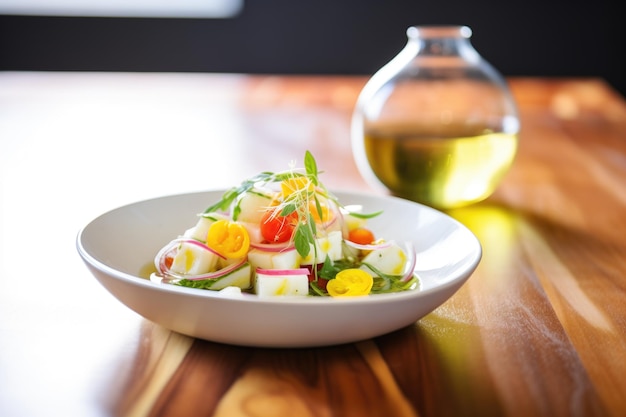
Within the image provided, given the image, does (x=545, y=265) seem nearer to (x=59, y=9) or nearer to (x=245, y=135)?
(x=245, y=135)

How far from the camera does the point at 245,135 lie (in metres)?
2.11

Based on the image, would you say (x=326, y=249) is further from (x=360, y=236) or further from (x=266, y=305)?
(x=266, y=305)

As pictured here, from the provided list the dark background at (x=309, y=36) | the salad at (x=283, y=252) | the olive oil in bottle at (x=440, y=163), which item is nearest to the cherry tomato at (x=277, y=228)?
the salad at (x=283, y=252)

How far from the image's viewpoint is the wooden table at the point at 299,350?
2.64ft

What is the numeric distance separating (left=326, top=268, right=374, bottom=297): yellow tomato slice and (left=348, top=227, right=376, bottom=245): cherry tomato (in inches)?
5.0

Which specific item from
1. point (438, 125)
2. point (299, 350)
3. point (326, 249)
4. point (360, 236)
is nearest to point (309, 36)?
point (438, 125)

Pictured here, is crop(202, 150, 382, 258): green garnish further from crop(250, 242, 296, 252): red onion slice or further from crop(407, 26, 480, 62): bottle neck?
crop(407, 26, 480, 62): bottle neck

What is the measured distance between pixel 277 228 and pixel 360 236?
0.16 m

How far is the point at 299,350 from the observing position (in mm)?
900

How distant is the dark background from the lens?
444 cm

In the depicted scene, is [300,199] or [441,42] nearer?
[300,199]

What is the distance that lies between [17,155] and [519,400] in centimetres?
139

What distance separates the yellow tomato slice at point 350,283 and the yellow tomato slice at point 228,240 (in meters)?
0.11

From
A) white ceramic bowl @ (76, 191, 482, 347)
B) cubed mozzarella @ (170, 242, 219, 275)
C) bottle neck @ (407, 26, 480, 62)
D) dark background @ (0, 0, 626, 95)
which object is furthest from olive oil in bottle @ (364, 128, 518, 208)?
dark background @ (0, 0, 626, 95)
